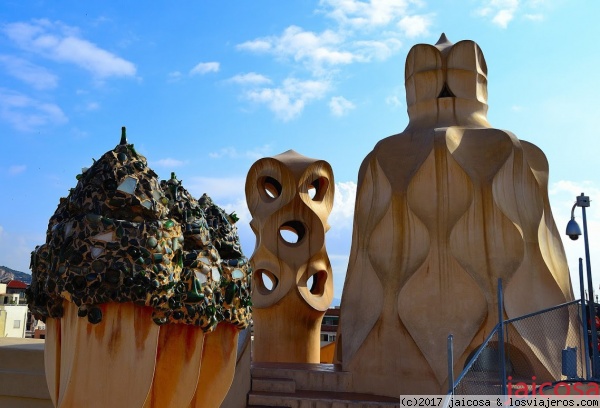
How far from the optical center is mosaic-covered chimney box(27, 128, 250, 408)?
491 centimetres

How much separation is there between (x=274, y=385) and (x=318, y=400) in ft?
4.61

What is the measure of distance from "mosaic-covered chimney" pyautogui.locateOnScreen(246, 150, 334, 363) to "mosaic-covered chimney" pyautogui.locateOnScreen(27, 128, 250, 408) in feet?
38.6

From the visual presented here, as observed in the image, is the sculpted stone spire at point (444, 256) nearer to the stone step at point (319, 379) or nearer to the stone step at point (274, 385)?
the stone step at point (319, 379)

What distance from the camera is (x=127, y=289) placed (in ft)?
16.0

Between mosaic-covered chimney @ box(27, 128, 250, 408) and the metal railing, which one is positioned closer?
mosaic-covered chimney @ box(27, 128, 250, 408)

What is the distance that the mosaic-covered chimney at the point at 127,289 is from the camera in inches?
193

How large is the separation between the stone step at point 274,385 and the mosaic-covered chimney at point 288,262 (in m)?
4.07

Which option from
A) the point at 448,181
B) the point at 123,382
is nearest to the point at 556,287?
the point at 448,181

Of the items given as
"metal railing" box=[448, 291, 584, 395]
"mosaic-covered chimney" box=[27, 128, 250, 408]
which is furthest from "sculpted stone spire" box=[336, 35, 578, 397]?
"mosaic-covered chimney" box=[27, 128, 250, 408]

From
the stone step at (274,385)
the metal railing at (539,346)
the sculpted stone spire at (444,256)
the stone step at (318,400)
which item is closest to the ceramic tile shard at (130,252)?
the stone step at (318,400)

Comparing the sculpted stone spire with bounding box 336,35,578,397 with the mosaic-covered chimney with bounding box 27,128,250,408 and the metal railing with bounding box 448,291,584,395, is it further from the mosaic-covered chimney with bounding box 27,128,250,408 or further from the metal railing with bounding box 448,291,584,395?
the mosaic-covered chimney with bounding box 27,128,250,408

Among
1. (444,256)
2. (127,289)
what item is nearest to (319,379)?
(444,256)

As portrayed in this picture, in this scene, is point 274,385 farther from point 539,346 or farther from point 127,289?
point 127,289

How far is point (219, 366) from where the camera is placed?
618 centimetres
